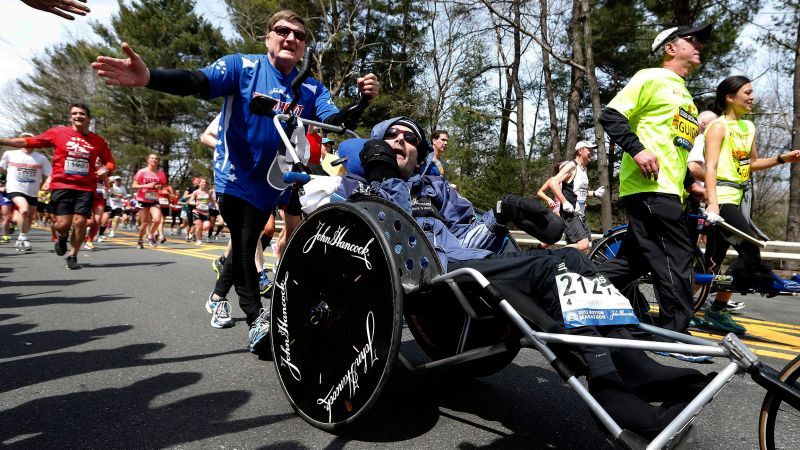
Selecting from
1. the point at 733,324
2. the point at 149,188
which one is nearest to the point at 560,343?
the point at 733,324

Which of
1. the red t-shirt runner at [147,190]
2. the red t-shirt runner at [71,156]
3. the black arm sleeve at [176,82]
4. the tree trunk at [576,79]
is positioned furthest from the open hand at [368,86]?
the tree trunk at [576,79]

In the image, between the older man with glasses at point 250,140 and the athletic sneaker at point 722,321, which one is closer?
the older man with glasses at point 250,140

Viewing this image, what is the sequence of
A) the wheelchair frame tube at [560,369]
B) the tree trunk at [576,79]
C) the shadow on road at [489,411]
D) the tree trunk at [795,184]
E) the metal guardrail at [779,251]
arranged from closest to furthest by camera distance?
the wheelchair frame tube at [560,369] → the shadow on road at [489,411] → the metal guardrail at [779,251] → the tree trunk at [795,184] → the tree trunk at [576,79]

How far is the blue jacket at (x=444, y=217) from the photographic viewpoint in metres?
2.01

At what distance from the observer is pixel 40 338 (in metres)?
3.28

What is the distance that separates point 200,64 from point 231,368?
Result: 31.1 m

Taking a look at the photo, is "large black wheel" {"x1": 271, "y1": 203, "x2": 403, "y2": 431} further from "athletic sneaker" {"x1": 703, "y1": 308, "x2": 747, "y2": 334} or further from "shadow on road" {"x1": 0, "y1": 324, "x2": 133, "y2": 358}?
"athletic sneaker" {"x1": 703, "y1": 308, "x2": 747, "y2": 334}

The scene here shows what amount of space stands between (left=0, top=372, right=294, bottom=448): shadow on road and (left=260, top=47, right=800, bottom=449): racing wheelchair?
13.2 inches

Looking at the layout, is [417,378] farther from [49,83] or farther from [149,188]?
[49,83]

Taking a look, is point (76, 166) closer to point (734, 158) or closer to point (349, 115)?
point (349, 115)

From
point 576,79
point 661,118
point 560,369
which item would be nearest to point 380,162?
point 560,369

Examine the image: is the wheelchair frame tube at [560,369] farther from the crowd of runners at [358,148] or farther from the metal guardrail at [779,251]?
the metal guardrail at [779,251]

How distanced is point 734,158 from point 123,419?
15.6 feet

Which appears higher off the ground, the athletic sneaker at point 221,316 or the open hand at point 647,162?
the open hand at point 647,162
